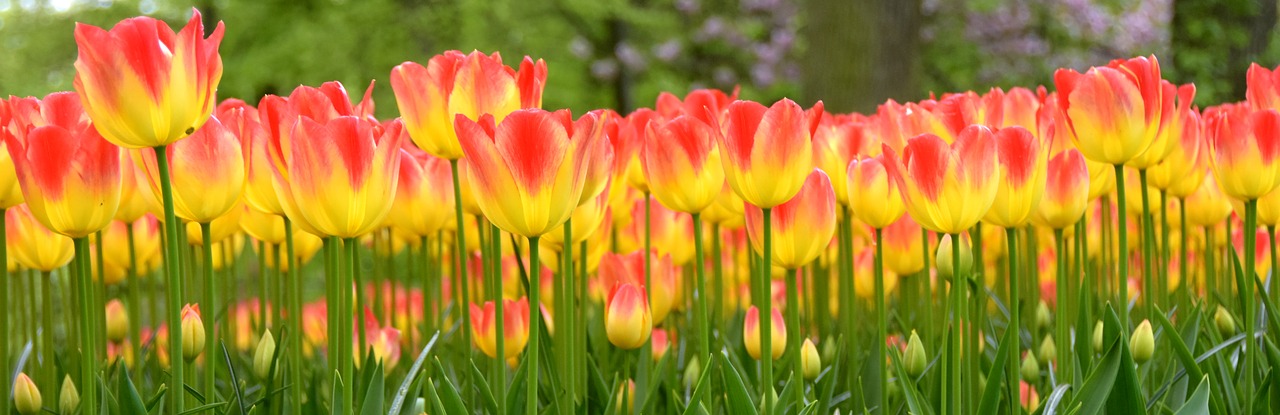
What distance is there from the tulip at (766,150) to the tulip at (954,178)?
4.8 inches

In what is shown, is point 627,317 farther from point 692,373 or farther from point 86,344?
point 86,344

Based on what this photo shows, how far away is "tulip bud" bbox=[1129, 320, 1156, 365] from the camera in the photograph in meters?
1.88

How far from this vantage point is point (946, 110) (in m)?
2.02

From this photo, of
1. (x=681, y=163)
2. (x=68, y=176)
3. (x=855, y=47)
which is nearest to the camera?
(x=68, y=176)

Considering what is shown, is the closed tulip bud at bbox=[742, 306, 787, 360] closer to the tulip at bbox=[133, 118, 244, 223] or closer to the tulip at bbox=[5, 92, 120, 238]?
the tulip at bbox=[133, 118, 244, 223]

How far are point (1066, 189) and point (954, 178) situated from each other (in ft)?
1.36

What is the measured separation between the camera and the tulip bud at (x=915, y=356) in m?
1.82

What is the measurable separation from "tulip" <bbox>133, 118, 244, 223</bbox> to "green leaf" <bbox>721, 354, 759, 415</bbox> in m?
0.68

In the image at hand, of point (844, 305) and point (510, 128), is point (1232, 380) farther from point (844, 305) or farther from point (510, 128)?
A: point (510, 128)

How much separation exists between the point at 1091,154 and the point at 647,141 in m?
0.69

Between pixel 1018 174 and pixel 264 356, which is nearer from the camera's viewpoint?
pixel 1018 174

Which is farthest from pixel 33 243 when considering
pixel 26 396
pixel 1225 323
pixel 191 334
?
pixel 1225 323

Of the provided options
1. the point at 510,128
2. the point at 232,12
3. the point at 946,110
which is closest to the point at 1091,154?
the point at 946,110

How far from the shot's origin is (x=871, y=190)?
1839 mm
